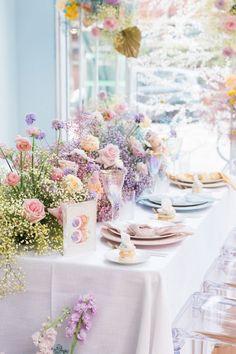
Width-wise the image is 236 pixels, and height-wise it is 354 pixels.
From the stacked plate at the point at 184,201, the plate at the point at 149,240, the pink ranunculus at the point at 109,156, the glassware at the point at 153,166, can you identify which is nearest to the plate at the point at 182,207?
the stacked plate at the point at 184,201

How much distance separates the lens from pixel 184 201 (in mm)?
2727

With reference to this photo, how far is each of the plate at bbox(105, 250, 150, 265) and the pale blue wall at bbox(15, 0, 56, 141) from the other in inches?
136

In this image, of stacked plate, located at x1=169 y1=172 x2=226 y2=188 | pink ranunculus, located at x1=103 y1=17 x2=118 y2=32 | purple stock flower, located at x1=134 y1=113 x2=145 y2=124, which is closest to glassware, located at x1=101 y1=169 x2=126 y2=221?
purple stock flower, located at x1=134 y1=113 x2=145 y2=124

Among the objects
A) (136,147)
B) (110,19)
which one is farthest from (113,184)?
(110,19)

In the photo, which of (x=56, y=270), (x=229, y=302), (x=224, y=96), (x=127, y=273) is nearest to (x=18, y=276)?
(x=56, y=270)

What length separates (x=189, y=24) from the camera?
17.1 feet

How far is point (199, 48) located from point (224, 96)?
0.53 m

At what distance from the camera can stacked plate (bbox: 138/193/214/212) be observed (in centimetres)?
264

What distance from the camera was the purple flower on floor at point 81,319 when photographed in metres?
1.80

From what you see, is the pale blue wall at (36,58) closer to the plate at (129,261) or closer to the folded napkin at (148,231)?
the folded napkin at (148,231)

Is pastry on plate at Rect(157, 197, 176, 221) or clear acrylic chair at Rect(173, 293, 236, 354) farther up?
pastry on plate at Rect(157, 197, 176, 221)

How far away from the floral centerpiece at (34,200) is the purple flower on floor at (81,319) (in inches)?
8.1

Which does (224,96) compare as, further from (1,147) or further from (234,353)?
(1,147)

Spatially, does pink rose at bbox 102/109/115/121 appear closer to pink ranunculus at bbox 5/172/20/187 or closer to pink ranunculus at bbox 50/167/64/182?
pink ranunculus at bbox 50/167/64/182
